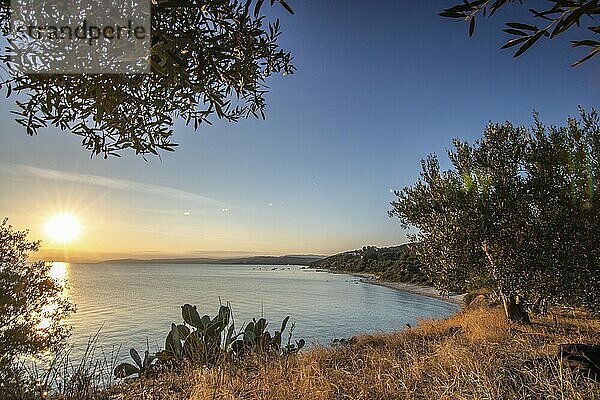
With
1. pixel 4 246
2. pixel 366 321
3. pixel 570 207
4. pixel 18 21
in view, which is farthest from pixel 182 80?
pixel 366 321

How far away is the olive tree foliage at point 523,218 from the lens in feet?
43.6

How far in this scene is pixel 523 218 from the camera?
13891 millimetres

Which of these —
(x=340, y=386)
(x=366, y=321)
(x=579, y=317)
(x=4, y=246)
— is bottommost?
(x=366, y=321)

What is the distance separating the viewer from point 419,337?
A: 15383mm

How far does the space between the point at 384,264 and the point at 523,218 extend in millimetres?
78444

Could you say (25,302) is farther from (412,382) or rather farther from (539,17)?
(539,17)

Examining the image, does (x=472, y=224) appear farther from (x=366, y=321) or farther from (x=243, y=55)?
(x=366, y=321)

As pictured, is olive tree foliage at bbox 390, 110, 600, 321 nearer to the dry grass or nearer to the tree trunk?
the tree trunk

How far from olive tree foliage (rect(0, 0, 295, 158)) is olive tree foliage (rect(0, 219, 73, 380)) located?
910cm

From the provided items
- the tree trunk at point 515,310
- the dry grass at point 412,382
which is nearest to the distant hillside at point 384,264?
the tree trunk at point 515,310

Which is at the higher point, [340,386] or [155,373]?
[340,386]

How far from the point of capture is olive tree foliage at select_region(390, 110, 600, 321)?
13297 millimetres

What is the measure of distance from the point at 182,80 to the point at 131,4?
1.85 feet

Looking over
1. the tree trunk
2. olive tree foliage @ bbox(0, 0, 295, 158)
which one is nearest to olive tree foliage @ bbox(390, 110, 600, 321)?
the tree trunk
